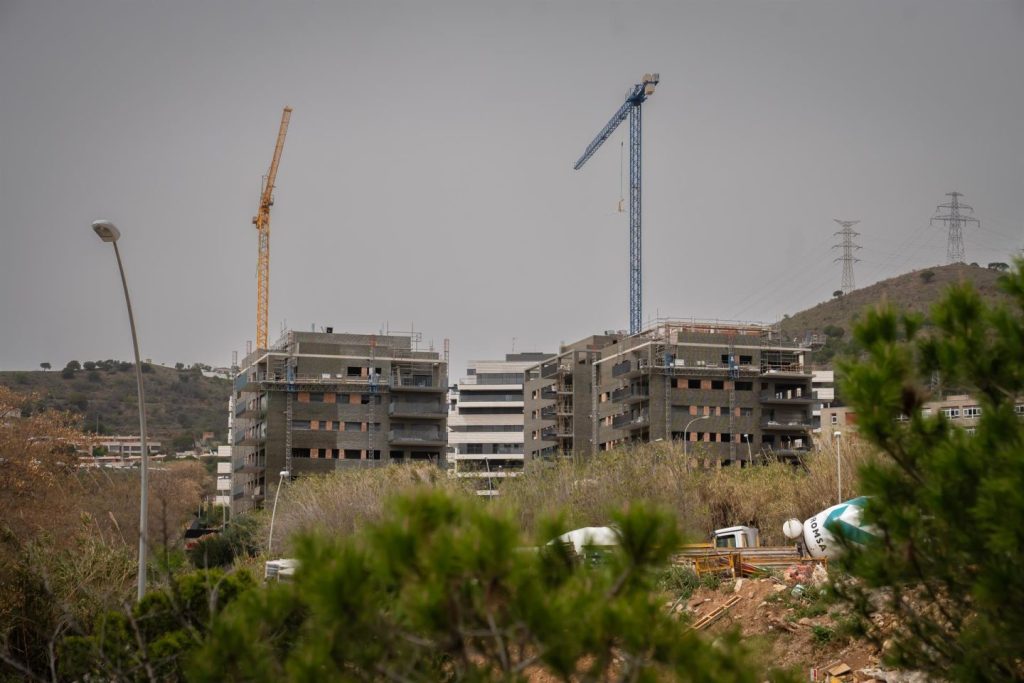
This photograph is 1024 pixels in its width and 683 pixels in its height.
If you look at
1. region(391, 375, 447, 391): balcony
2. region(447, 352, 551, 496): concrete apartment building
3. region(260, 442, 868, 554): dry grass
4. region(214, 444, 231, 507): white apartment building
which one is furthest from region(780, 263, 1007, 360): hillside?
region(260, 442, 868, 554): dry grass

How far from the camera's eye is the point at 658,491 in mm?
52281

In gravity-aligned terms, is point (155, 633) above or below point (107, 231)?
below

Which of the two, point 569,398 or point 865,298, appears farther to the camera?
point 865,298

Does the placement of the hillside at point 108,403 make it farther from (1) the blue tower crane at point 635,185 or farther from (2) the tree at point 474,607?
(2) the tree at point 474,607

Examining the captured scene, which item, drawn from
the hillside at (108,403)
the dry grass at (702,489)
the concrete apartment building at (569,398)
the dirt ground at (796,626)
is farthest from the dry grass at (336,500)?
the hillside at (108,403)

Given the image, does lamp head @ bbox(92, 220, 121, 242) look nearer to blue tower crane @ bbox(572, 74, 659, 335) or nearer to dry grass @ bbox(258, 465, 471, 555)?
dry grass @ bbox(258, 465, 471, 555)

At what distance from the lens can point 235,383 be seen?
122625 mm

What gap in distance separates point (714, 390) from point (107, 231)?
80899 mm

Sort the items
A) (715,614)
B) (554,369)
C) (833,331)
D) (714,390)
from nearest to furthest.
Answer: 1. (715,614)
2. (714,390)
3. (554,369)
4. (833,331)

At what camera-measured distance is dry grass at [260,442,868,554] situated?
169ft

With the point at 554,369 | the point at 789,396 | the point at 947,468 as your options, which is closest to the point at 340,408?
the point at 554,369

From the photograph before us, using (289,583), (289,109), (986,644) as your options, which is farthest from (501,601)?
(289,109)

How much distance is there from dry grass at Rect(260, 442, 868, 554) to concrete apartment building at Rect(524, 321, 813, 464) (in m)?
37.7

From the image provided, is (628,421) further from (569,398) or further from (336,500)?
(336,500)
